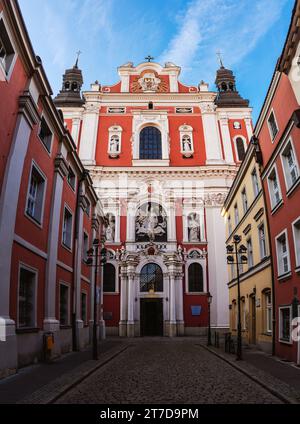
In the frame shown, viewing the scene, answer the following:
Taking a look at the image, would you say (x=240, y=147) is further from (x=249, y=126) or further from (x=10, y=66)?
(x=10, y=66)

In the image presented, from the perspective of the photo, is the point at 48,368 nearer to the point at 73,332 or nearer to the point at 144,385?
the point at 144,385

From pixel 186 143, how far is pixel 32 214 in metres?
25.7

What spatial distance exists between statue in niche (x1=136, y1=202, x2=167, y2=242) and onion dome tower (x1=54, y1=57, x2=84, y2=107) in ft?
47.5

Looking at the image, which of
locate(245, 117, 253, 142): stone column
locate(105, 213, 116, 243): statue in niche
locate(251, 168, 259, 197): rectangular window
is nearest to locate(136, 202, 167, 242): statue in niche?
locate(105, 213, 116, 243): statue in niche

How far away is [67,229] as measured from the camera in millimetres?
17547

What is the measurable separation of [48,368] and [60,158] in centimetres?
795

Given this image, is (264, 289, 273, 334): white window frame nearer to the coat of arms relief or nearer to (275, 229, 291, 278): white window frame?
(275, 229, 291, 278): white window frame

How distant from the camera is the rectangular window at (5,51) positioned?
10280mm

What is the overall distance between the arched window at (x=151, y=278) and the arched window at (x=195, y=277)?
8.52 feet

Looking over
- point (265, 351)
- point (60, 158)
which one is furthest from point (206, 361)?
point (60, 158)

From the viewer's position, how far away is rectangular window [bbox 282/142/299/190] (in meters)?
12.6

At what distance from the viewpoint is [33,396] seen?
701cm

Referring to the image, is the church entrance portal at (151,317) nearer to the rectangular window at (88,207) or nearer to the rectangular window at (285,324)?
the rectangular window at (88,207)

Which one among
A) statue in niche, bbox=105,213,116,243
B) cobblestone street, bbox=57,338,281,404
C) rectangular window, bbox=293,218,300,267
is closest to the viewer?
cobblestone street, bbox=57,338,281,404
